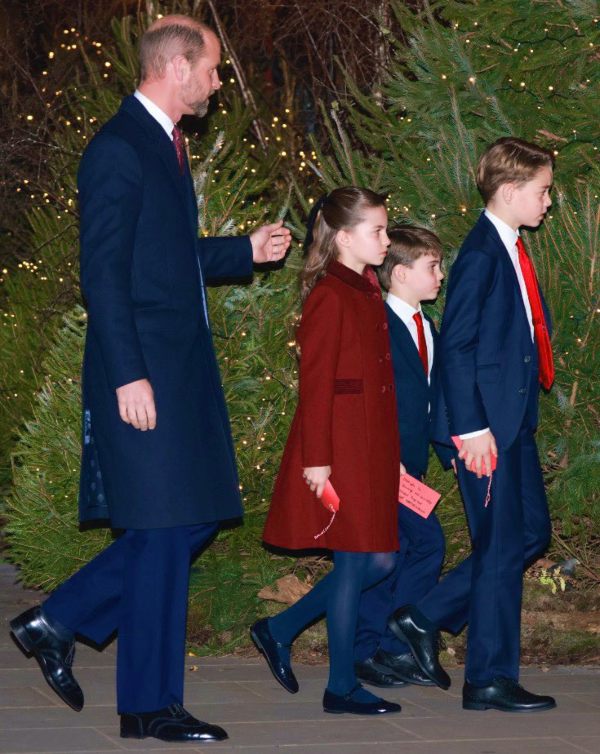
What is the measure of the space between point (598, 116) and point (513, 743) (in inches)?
111

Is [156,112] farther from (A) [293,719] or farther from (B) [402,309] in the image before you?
(A) [293,719]

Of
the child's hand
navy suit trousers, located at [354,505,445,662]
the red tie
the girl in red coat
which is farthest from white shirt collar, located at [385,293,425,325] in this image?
the red tie

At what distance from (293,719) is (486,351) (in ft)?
4.64

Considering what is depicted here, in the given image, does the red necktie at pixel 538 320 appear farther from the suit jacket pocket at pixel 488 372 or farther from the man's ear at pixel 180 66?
the man's ear at pixel 180 66

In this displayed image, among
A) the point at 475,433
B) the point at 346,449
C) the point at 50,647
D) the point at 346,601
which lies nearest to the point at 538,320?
the point at 475,433

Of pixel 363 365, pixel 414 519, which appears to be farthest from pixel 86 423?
pixel 414 519

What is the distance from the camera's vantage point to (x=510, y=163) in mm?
5117

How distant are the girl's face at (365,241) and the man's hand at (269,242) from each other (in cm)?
21

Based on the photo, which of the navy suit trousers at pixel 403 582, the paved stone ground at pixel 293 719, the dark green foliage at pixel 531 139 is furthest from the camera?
the dark green foliage at pixel 531 139

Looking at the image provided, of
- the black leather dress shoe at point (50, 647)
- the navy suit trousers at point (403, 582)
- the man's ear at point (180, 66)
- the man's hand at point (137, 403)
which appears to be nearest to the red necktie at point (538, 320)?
the navy suit trousers at point (403, 582)

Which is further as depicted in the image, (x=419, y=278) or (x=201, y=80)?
(x=419, y=278)

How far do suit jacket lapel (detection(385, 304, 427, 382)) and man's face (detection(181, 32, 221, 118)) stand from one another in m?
1.24

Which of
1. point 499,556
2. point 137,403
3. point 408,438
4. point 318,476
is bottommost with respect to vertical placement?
point 499,556

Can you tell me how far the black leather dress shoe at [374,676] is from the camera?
5.44 meters
